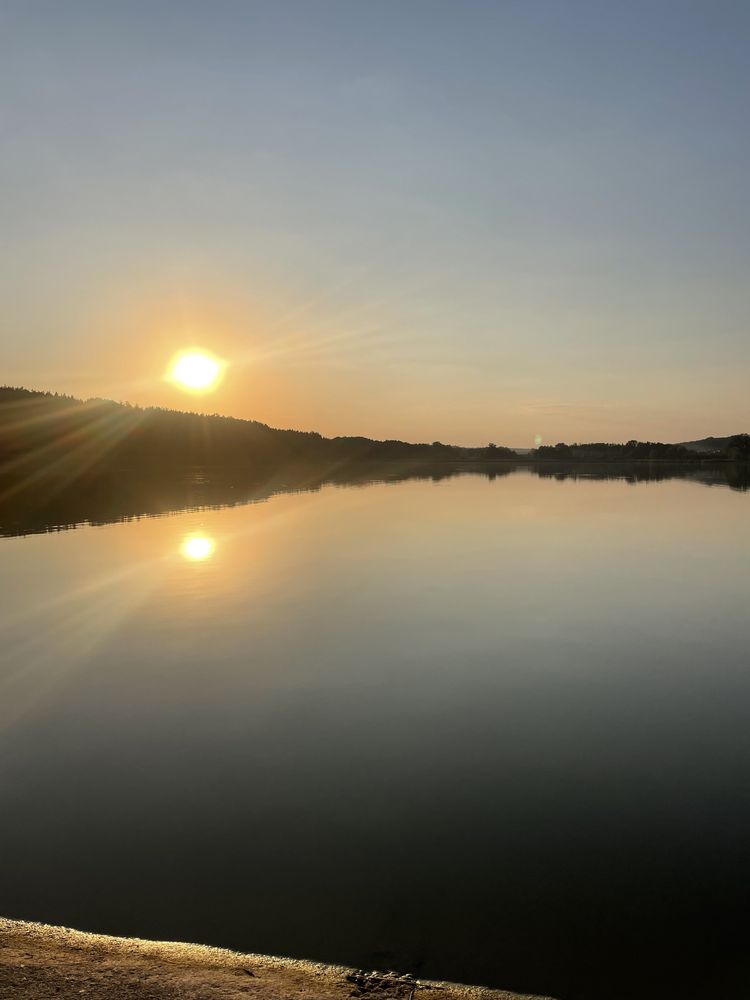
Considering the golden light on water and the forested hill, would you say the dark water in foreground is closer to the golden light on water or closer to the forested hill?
the golden light on water

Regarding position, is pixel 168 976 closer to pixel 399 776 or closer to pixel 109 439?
pixel 399 776

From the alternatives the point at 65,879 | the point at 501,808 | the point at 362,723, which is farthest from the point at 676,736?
the point at 65,879

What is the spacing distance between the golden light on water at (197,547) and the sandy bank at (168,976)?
23631 mm

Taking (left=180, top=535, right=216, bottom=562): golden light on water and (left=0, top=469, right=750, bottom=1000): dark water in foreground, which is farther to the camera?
(left=180, top=535, right=216, bottom=562): golden light on water

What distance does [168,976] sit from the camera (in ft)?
17.4

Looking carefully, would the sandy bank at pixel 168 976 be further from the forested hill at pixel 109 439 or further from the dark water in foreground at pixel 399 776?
the forested hill at pixel 109 439

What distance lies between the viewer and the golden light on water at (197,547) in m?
29.7

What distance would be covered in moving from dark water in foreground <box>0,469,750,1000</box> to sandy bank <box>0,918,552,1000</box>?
34 cm

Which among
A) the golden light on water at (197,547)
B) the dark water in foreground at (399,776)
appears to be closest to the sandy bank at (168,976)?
the dark water in foreground at (399,776)

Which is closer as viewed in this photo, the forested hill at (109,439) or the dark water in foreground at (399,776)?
the dark water in foreground at (399,776)

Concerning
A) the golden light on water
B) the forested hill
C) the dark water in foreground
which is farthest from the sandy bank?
the forested hill

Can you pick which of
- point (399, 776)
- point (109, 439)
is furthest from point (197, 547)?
point (109, 439)

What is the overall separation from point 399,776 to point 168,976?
14.9 ft

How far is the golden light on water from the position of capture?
29.7 m
